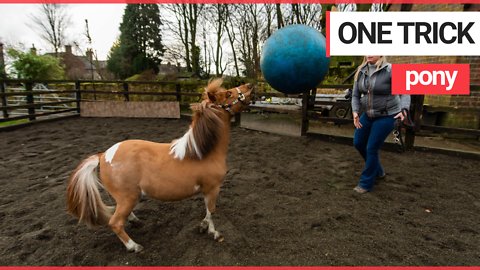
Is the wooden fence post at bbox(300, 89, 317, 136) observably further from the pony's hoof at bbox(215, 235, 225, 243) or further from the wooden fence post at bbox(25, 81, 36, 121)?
the wooden fence post at bbox(25, 81, 36, 121)

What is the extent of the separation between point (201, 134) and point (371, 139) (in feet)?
6.77

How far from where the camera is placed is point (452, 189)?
3475mm

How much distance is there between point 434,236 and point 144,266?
247 cm

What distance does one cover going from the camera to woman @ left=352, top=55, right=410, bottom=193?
3.08 metres

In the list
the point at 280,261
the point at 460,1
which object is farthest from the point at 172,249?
the point at 460,1

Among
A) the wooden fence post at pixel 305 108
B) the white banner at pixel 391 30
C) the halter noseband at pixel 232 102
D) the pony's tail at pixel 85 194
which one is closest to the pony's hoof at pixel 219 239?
the pony's tail at pixel 85 194

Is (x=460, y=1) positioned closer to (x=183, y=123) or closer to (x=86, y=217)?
(x=183, y=123)

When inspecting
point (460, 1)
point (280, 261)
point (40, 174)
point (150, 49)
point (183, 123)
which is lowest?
point (280, 261)

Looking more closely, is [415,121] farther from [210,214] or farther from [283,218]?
[210,214]

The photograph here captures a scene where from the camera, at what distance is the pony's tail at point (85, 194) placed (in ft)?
7.27

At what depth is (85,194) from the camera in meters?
2.21

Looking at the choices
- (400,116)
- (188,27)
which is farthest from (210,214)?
(188,27)

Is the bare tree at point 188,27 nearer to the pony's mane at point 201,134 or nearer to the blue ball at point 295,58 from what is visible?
the blue ball at point 295,58

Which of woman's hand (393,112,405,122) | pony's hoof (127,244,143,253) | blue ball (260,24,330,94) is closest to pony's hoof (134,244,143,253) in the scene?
pony's hoof (127,244,143,253)
